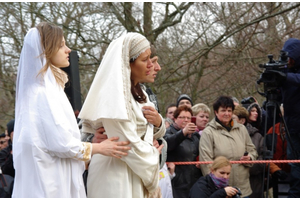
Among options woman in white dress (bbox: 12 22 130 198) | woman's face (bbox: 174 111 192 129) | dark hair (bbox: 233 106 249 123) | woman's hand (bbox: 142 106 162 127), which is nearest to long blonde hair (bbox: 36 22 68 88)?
woman in white dress (bbox: 12 22 130 198)

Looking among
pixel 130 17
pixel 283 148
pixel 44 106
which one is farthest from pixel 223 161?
pixel 130 17

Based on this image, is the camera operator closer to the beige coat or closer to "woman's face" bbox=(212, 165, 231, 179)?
the beige coat

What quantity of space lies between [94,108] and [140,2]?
24.6ft

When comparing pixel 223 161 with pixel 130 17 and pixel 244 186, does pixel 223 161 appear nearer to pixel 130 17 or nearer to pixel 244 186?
pixel 244 186

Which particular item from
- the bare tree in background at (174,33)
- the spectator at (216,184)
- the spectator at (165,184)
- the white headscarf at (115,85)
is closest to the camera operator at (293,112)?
the spectator at (216,184)

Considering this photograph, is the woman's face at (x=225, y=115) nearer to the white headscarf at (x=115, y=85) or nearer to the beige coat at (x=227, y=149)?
the beige coat at (x=227, y=149)

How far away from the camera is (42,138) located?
117 inches

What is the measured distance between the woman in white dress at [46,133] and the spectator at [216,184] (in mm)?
2179

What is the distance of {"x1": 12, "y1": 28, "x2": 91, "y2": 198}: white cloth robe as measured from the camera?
2.97 metres

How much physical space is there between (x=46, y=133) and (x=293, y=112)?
11.2 ft

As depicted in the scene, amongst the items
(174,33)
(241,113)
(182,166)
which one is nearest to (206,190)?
(182,166)

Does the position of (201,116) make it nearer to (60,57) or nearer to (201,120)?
(201,120)

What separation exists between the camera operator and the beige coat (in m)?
0.48

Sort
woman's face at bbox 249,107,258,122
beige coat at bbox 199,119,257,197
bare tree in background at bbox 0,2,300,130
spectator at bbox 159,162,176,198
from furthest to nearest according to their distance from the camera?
bare tree in background at bbox 0,2,300,130, woman's face at bbox 249,107,258,122, beige coat at bbox 199,119,257,197, spectator at bbox 159,162,176,198
